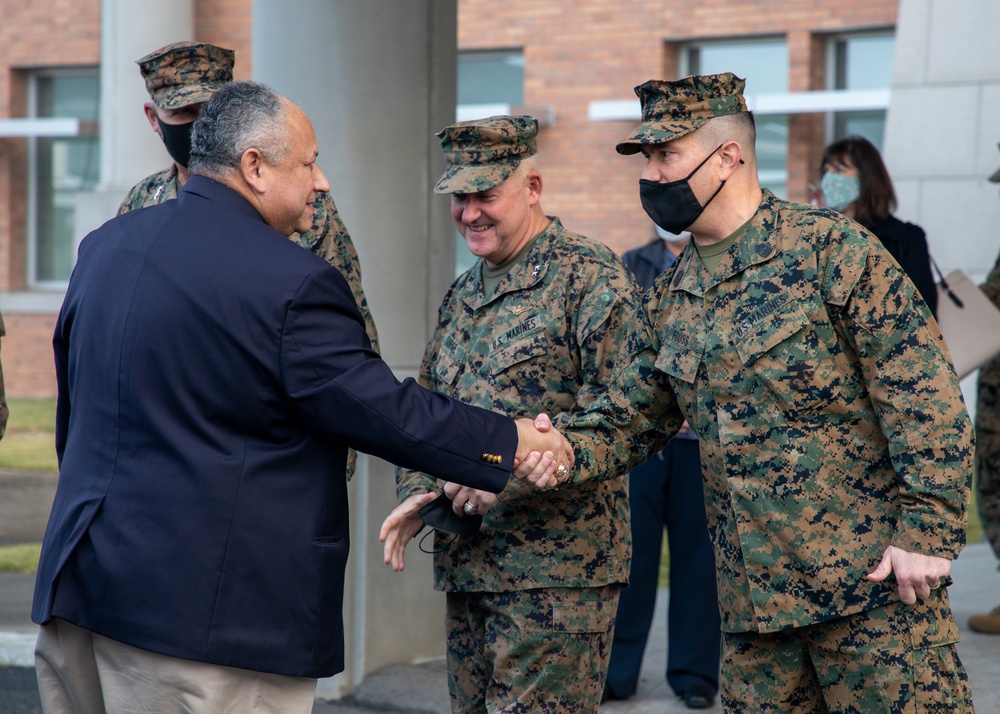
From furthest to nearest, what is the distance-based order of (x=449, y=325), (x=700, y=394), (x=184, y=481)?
(x=449, y=325), (x=700, y=394), (x=184, y=481)

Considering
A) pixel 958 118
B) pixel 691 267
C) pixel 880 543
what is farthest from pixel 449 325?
pixel 958 118

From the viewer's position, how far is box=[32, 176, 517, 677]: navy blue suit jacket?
240 cm

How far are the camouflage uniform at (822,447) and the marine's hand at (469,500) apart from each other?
1.89 ft

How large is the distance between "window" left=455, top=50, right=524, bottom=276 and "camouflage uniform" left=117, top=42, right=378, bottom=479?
11.1m

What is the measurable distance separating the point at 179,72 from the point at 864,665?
246 cm

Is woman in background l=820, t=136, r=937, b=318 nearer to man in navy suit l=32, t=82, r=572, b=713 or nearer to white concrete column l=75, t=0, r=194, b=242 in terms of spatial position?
man in navy suit l=32, t=82, r=572, b=713

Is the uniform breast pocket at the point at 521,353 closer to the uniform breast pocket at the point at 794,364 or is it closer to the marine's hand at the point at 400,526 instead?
the marine's hand at the point at 400,526

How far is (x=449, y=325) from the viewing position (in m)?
3.55

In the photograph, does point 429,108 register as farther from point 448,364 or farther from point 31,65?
point 31,65

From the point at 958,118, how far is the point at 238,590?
711 centimetres

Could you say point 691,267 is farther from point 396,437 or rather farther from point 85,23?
point 85,23

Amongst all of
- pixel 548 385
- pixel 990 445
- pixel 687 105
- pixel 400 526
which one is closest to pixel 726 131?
pixel 687 105

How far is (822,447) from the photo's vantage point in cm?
271

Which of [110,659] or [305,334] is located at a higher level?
[305,334]
